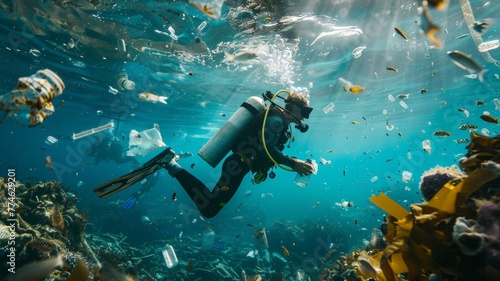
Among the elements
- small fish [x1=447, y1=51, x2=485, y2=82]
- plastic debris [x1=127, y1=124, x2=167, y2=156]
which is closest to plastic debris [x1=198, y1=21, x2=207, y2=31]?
plastic debris [x1=127, y1=124, x2=167, y2=156]

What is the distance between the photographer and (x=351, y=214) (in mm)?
31578

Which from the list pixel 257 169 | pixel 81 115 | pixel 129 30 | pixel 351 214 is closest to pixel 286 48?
pixel 129 30

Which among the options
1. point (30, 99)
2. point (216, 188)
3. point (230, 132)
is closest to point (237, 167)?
point (216, 188)

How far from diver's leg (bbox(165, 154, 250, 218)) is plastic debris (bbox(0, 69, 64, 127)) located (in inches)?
141

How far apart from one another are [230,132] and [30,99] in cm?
377

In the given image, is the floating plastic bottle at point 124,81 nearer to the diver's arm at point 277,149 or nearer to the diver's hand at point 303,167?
the diver's arm at point 277,149

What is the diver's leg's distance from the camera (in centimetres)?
587

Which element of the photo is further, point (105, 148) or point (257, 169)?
point (105, 148)

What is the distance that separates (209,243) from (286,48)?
1267 centimetres

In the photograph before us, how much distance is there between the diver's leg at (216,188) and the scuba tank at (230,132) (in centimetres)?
38

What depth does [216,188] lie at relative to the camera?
19.6ft

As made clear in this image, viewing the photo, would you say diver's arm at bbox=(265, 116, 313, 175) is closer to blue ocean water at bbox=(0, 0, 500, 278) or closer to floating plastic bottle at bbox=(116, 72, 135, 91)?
blue ocean water at bbox=(0, 0, 500, 278)

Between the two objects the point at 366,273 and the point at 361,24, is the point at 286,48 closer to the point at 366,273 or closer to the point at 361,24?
the point at 361,24

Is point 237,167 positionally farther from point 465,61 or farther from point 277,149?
point 465,61
